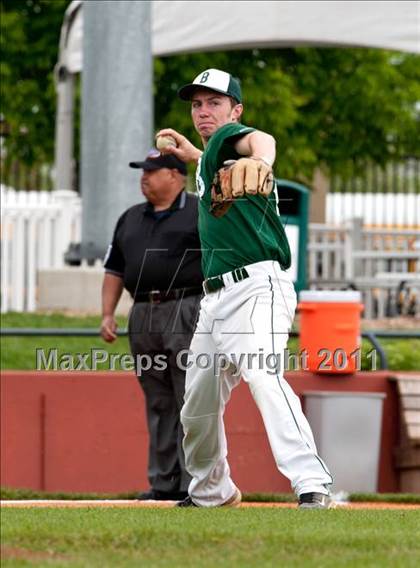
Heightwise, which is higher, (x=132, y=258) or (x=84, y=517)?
(x=132, y=258)

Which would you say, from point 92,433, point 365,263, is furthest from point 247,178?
point 365,263

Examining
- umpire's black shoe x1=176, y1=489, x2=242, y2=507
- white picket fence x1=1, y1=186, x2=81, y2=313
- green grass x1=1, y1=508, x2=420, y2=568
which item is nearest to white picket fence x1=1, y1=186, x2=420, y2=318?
white picket fence x1=1, y1=186, x2=81, y2=313

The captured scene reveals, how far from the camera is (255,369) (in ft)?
24.1

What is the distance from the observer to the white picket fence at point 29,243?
1630 centimetres

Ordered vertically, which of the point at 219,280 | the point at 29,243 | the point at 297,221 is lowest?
the point at 219,280

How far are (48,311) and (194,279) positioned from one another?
17.7 ft

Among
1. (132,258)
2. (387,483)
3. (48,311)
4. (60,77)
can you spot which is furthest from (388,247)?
(132,258)

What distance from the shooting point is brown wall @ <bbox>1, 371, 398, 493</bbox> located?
1127 centimetres

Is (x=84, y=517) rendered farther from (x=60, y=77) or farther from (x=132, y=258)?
(x=60, y=77)

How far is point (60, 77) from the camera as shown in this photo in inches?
727

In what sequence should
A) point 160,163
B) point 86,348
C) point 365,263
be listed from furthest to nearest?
point 365,263 → point 86,348 → point 160,163

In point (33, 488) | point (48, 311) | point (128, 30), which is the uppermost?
point (128, 30)

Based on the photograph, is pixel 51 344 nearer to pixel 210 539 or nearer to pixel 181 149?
pixel 181 149

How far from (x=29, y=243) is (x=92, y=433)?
17.5ft
